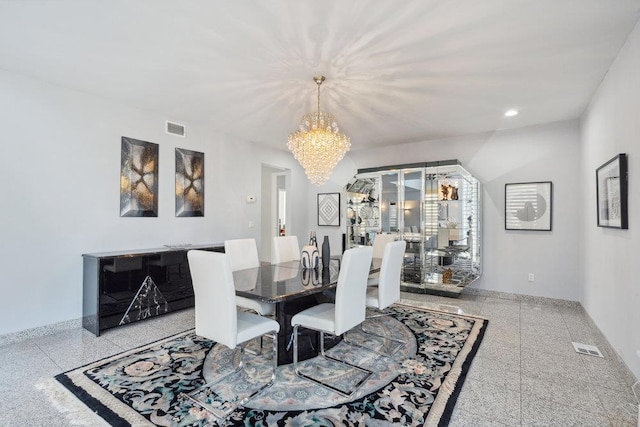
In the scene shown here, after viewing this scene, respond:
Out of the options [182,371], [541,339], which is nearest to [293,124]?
[182,371]

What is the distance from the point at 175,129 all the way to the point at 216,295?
10.2ft

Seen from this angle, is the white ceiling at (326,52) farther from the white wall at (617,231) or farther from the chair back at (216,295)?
the chair back at (216,295)

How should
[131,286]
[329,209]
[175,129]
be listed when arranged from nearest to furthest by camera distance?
[131,286]
[175,129]
[329,209]

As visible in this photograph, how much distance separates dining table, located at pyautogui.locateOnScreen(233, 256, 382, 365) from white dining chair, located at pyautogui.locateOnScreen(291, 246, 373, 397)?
0.15 meters

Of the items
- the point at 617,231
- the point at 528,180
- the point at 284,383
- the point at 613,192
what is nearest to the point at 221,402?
the point at 284,383

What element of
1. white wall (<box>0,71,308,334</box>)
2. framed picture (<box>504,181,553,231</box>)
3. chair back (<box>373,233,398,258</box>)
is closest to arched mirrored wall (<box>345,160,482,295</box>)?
framed picture (<box>504,181,553,231</box>)

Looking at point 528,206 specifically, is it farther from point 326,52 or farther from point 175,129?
point 175,129

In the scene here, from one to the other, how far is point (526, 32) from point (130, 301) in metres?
4.55

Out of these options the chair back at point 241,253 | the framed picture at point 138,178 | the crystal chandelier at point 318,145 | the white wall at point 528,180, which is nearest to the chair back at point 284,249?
the chair back at point 241,253

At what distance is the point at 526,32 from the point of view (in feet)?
7.59

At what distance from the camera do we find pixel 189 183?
4.52 m

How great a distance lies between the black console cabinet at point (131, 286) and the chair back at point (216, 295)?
68.0 inches

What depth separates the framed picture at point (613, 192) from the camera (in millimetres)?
2426

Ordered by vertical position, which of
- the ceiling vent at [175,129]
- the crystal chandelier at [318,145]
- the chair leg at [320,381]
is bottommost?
the chair leg at [320,381]
